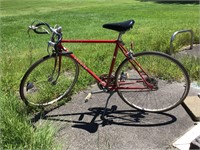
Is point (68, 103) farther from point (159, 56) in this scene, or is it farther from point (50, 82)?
point (159, 56)

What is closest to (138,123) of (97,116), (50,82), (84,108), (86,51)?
(97,116)

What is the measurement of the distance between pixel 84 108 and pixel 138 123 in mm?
848

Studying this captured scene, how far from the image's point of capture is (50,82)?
464 centimetres

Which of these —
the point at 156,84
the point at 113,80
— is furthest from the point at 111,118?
the point at 156,84

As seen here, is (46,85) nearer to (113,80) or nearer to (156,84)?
(113,80)

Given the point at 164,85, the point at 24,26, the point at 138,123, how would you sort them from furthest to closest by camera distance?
the point at 24,26
the point at 164,85
the point at 138,123

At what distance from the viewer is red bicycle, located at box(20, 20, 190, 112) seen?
416cm

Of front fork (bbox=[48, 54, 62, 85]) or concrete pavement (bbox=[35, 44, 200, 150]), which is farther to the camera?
front fork (bbox=[48, 54, 62, 85])

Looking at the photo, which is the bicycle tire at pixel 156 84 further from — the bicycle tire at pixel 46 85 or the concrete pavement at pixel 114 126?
the bicycle tire at pixel 46 85

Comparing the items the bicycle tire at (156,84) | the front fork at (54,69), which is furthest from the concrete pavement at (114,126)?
the front fork at (54,69)

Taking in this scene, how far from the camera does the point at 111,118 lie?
4.22 metres

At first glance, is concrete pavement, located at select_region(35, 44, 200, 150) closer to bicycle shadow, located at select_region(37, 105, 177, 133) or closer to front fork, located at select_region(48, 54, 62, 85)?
bicycle shadow, located at select_region(37, 105, 177, 133)

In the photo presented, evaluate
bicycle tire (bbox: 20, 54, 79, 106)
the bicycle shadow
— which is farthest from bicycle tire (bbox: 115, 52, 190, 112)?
bicycle tire (bbox: 20, 54, 79, 106)

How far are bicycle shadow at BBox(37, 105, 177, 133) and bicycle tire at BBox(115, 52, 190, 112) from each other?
146mm
